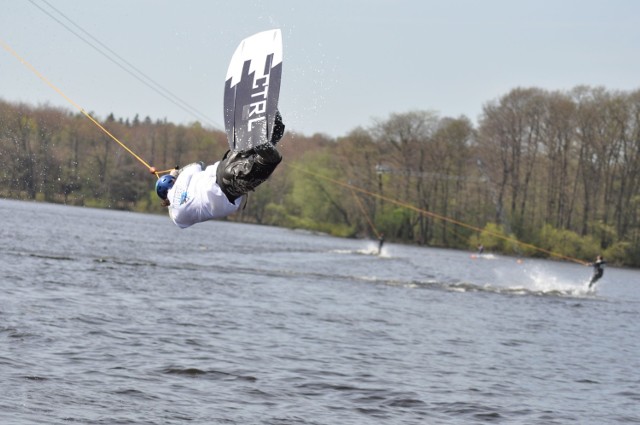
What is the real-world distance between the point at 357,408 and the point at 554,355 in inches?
391

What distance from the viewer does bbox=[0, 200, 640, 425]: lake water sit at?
1335 centimetres

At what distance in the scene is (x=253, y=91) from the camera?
793cm

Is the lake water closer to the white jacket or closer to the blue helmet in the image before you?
the blue helmet

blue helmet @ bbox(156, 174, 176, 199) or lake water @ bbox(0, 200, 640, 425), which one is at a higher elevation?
blue helmet @ bbox(156, 174, 176, 199)

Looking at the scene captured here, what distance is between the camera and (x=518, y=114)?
259ft

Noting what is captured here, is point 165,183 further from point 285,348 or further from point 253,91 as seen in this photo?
point 285,348

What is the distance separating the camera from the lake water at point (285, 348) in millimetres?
13352

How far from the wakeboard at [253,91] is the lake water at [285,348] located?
5636mm

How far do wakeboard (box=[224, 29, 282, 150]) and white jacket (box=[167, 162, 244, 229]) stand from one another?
434 mm

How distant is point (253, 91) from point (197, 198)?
1.15 meters

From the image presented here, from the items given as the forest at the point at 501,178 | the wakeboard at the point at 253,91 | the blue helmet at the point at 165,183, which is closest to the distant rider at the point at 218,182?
the blue helmet at the point at 165,183

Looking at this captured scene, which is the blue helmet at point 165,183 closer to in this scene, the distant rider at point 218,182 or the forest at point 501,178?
the distant rider at point 218,182

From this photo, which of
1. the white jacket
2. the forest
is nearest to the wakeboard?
the white jacket

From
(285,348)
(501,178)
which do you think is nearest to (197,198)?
(285,348)
